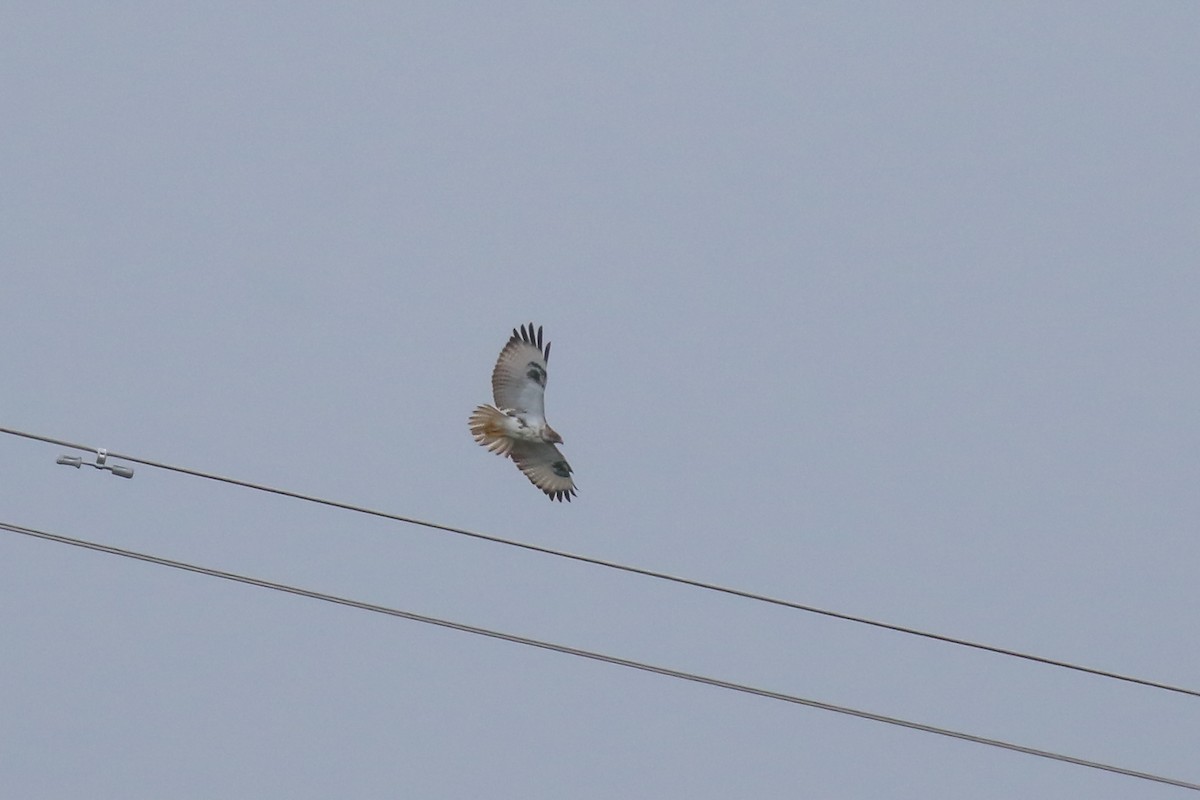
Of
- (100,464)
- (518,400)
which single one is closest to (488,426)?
(518,400)

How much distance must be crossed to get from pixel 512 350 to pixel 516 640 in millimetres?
8659

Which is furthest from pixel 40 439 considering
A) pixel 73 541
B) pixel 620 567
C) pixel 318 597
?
pixel 620 567

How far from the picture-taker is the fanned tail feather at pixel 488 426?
19.8 meters

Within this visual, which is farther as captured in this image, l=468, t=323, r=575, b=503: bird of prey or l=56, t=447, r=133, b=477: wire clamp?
l=468, t=323, r=575, b=503: bird of prey

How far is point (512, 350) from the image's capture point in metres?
19.7

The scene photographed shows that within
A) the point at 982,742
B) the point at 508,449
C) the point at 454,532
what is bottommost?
the point at 982,742

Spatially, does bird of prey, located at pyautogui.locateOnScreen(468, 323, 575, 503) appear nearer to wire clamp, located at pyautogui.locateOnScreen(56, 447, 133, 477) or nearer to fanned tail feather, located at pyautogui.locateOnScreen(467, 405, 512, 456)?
fanned tail feather, located at pyautogui.locateOnScreen(467, 405, 512, 456)

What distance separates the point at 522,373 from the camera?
1969 centimetres

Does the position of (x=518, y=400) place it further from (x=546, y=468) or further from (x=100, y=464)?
(x=100, y=464)

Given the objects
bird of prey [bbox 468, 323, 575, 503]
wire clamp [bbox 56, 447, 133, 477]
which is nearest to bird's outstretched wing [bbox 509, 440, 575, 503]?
bird of prey [bbox 468, 323, 575, 503]

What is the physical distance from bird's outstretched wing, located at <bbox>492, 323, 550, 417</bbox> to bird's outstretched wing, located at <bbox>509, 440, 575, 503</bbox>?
0.56 m

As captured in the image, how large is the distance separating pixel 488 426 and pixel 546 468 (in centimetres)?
86

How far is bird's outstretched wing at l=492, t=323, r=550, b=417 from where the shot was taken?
1969 cm

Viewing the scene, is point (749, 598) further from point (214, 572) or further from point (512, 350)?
point (512, 350)
